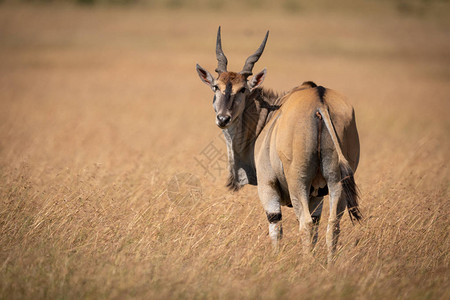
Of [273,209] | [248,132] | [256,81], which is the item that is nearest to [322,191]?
[273,209]

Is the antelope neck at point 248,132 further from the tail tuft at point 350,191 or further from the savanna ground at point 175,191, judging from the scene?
the tail tuft at point 350,191

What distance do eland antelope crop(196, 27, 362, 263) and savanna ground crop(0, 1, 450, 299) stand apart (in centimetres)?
43

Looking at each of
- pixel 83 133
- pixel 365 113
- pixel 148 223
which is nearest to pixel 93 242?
pixel 148 223

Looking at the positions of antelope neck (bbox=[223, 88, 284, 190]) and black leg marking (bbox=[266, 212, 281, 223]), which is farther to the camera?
antelope neck (bbox=[223, 88, 284, 190])

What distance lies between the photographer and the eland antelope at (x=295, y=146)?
5570mm

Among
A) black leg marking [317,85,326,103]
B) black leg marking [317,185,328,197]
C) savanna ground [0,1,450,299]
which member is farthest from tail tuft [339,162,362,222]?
black leg marking [317,85,326,103]

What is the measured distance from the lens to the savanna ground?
4996mm

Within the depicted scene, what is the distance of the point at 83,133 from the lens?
47.0ft

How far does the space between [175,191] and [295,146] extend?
337 cm

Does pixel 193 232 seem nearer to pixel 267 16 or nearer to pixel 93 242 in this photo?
pixel 93 242

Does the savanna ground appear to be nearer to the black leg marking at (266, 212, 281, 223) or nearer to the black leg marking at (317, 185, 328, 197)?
the black leg marking at (266, 212, 281, 223)

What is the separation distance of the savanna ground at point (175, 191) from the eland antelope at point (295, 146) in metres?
0.43

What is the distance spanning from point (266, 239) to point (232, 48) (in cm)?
3269

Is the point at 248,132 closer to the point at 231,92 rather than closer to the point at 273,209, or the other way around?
the point at 231,92
